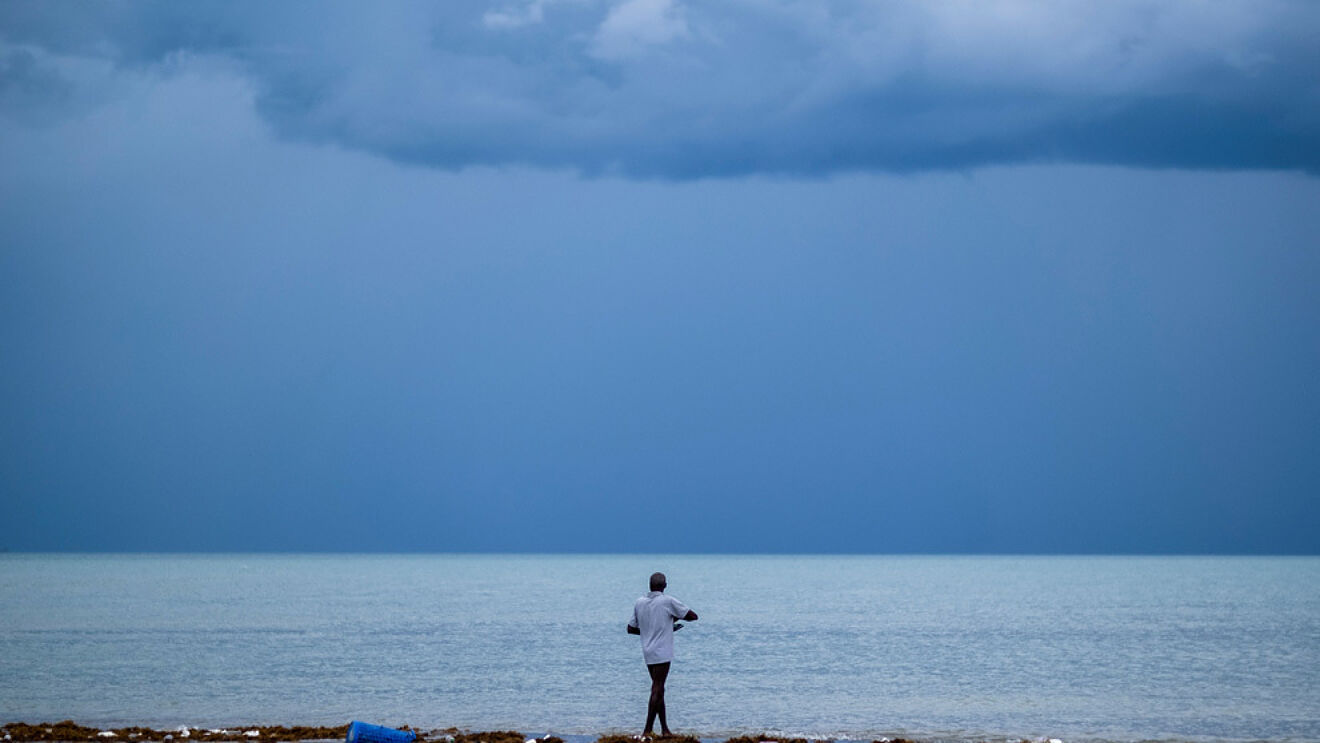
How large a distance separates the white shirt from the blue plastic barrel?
3384 millimetres

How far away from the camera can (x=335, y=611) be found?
224ft

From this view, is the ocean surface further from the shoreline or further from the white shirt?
the white shirt

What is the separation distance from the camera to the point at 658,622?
18656mm

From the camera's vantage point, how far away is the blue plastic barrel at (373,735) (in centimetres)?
1759

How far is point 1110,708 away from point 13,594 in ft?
268

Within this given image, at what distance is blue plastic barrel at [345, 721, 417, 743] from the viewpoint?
17594 millimetres

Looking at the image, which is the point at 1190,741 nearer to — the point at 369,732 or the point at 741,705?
the point at 741,705

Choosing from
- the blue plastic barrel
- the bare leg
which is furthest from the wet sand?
the blue plastic barrel

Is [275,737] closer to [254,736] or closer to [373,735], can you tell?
[254,736]

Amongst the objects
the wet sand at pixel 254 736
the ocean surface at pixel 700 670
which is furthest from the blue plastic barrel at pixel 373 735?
the ocean surface at pixel 700 670

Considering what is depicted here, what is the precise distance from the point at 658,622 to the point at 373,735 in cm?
401

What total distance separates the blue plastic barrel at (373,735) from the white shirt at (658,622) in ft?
11.1

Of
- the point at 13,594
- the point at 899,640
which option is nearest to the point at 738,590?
the point at 13,594

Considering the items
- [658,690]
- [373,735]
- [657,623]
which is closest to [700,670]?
[658,690]
